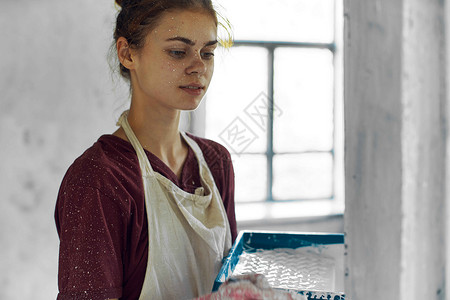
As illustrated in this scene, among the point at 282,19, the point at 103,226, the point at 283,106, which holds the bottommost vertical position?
the point at 103,226

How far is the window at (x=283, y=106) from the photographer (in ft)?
6.72

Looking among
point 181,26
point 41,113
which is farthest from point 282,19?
point 181,26

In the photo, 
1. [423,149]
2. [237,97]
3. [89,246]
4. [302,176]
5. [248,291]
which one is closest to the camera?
[423,149]

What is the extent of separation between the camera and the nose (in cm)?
79

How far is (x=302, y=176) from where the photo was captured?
2277 mm

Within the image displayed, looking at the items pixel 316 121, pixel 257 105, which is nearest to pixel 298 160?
pixel 316 121

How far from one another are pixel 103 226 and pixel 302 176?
1723 mm

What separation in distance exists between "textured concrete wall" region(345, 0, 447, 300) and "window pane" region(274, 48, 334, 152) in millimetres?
1825

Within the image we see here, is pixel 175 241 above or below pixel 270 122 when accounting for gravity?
below

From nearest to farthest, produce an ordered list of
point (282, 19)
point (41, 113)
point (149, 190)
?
point (149, 190), point (41, 113), point (282, 19)

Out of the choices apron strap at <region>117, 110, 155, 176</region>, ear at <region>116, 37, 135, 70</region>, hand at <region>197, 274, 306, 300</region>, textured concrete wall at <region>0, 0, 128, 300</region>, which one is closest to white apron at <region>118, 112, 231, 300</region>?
apron strap at <region>117, 110, 155, 176</region>

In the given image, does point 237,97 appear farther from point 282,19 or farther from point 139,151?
point 139,151

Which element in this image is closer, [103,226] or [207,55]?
[103,226]

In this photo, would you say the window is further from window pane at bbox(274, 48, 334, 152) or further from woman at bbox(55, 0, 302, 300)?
woman at bbox(55, 0, 302, 300)
